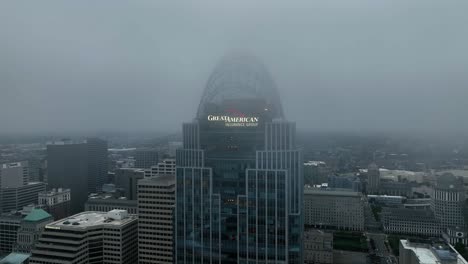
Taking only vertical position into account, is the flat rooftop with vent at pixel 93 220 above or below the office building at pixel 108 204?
above

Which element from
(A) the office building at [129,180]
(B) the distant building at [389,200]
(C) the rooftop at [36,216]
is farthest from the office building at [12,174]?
(B) the distant building at [389,200]

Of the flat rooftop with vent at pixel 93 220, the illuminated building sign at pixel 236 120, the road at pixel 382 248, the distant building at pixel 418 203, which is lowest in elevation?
the road at pixel 382 248

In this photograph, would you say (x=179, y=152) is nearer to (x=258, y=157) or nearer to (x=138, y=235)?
(x=258, y=157)

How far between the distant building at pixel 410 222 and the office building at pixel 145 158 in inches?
744

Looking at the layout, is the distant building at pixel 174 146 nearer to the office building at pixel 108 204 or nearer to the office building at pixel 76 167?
the office building at pixel 108 204

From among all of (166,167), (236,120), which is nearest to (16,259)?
(166,167)

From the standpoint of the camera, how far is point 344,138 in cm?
1973

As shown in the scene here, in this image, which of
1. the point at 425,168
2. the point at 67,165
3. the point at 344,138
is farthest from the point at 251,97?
the point at 67,165

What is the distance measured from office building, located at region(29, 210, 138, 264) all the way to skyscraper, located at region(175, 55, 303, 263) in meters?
5.23

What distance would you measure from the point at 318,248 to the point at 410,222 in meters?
7.99

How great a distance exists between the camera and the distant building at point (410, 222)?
22688 mm

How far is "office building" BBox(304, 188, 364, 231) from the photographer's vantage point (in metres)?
26.5

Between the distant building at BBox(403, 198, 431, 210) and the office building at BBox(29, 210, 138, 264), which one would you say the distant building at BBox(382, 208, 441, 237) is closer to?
the distant building at BBox(403, 198, 431, 210)

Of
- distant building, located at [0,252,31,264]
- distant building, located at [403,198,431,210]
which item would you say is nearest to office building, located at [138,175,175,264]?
distant building, located at [0,252,31,264]
